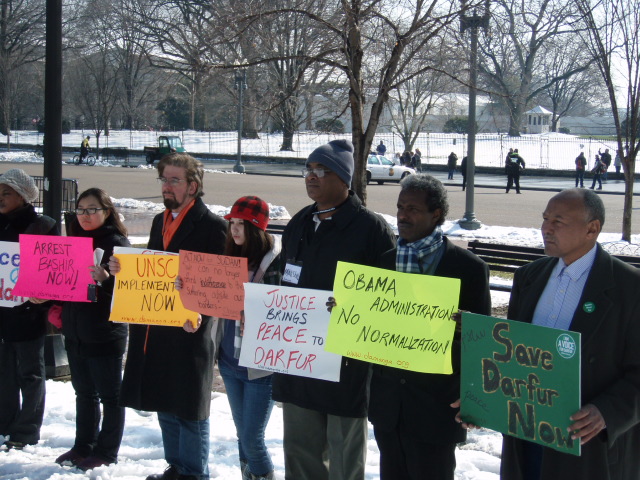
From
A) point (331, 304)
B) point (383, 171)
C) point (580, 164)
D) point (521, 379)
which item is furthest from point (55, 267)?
point (580, 164)

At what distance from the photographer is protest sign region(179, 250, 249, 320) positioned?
13.7 ft

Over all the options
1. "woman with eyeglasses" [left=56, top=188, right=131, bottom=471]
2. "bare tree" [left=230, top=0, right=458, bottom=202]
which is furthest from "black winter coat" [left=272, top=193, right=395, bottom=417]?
"bare tree" [left=230, top=0, right=458, bottom=202]

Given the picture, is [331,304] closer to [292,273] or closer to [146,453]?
[292,273]

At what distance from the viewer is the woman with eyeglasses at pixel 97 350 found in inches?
187

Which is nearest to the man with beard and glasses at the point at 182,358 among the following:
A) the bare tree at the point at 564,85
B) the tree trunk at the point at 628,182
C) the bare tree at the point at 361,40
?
the bare tree at the point at 361,40

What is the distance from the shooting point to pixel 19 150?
2103 inches

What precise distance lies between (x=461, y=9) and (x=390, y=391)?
20.2 feet

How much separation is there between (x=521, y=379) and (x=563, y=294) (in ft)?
1.33

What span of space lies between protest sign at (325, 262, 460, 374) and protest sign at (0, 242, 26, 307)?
2.66 metres

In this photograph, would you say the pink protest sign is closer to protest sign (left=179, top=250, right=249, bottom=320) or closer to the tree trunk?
protest sign (left=179, top=250, right=249, bottom=320)

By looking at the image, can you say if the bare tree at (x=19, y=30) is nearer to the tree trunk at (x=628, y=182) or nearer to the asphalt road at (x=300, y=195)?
the asphalt road at (x=300, y=195)

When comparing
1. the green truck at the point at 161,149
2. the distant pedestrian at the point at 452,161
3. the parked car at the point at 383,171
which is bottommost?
the parked car at the point at 383,171

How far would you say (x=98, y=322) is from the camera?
476 cm

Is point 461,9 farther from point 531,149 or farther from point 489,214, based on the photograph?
point 531,149
